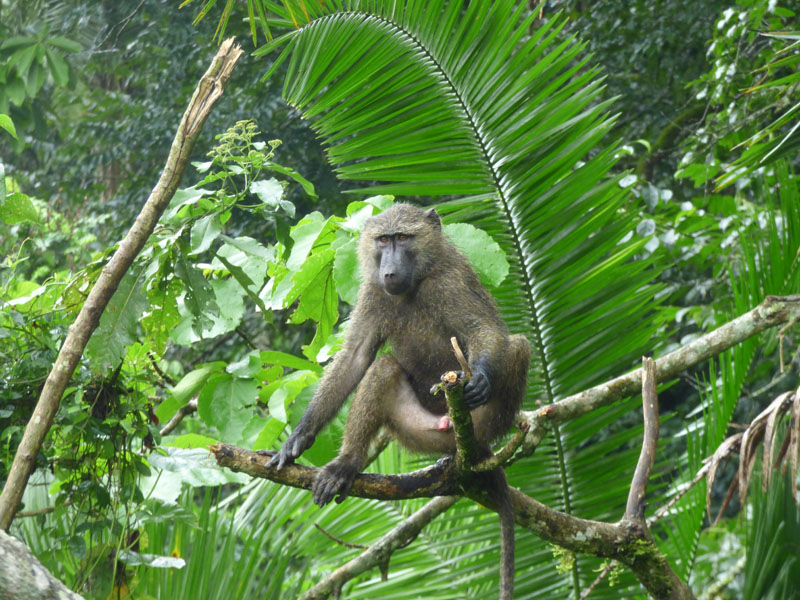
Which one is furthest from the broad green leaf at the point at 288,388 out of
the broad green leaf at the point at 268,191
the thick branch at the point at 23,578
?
the thick branch at the point at 23,578

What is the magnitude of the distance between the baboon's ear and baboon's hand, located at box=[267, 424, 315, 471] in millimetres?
→ 1274

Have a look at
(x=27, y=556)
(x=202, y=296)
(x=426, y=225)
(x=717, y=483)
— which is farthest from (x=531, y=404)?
(x=717, y=483)

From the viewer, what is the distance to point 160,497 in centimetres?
358

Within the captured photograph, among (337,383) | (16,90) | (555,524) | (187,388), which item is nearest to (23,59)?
(16,90)

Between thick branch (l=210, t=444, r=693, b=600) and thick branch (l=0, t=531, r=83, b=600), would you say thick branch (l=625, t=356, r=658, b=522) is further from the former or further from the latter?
thick branch (l=0, t=531, r=83, b=600)

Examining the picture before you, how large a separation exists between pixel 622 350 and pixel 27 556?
3209 mm

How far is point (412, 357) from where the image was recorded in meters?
4.06

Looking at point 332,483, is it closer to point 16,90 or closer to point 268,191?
point 268,191

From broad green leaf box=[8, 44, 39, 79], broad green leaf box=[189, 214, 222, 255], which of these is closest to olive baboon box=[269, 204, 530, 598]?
broad green leaf box=[189, 214, 222, 255]

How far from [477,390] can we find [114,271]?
143 centimetres

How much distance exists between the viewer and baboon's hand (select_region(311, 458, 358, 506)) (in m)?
3.36

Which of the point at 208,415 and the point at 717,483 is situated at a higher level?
the point at 208,415

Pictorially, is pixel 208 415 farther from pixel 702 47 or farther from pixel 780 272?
pixel 702 47

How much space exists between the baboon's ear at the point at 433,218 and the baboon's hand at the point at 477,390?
114 centimetres
